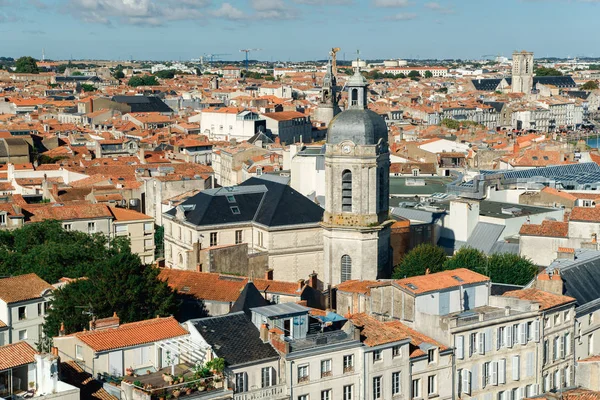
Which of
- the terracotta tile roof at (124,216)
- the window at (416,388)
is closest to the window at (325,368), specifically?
the window at (416,388)

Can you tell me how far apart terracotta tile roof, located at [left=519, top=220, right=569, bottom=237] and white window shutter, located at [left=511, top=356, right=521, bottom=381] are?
1210 cm

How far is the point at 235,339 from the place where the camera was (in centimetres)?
2792

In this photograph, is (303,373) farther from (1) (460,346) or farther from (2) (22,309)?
(2) (22,309)

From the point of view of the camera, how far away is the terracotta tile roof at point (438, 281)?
110 ft

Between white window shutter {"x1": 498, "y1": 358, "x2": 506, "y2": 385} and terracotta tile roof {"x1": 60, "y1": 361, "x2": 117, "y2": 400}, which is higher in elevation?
terracotta tile roof {"x1": 60, "y1": 361, "x2": 117, "y2": 400}

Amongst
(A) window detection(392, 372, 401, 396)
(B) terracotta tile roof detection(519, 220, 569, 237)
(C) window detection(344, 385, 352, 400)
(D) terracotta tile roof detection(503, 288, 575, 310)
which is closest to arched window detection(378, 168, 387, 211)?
(D) terracotta tile roof detection(503, 288, 575, 310)

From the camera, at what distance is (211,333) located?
28.0m

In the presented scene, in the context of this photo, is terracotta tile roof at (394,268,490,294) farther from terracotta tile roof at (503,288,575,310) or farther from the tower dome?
the tower dome

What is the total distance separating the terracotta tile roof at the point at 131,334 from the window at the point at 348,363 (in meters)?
4.27

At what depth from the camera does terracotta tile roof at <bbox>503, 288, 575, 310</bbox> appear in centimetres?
3431

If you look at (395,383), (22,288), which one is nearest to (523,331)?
(395,383)

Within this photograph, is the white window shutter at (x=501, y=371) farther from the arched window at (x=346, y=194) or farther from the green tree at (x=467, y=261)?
the arched window at (x=346, y=194)

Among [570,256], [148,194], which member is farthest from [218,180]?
[570,256]

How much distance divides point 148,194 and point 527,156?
28021 mm
